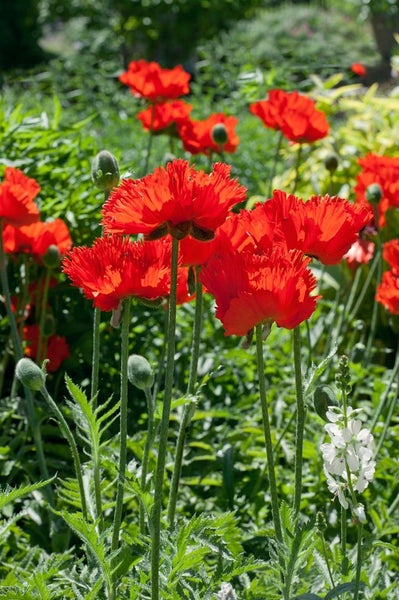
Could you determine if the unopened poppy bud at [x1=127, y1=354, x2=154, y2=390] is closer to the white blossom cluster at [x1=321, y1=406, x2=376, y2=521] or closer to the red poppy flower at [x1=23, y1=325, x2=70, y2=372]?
the white blossom cluster at [x1=321, y1=406, x2=376, y2=521]

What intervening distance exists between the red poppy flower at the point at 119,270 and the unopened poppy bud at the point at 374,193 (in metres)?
0.80

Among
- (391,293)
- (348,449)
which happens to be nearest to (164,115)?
(391,293)

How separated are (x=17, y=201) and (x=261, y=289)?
0.82 m

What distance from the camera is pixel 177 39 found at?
10531 mm

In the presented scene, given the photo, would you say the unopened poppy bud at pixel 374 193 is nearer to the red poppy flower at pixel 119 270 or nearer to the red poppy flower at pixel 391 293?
the red poppy flower at pixel 391 293


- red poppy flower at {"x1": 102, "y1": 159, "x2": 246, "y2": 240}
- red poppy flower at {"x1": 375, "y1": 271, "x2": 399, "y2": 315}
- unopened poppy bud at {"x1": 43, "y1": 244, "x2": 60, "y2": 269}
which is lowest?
red poppy flower at {"x1": 375, "y1": 271, "x2": 399, "y2": 315}

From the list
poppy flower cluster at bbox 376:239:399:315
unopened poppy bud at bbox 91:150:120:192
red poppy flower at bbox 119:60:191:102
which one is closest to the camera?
unopened poppy bud at bbox 91:150:120:192

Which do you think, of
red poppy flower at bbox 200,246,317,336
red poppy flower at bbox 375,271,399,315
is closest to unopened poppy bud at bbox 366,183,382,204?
red poppy flower at bbox 375,271,399,315

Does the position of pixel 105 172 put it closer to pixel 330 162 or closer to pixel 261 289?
pixel 261 289

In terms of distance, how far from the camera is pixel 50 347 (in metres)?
2.19

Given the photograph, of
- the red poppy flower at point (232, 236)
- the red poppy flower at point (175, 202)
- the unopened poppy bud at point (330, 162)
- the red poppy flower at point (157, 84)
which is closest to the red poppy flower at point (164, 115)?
the red poppy flower at point (157, 84)

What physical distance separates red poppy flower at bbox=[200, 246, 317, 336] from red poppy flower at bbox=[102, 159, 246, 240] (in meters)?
0.05

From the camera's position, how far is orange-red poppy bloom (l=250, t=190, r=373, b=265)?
1161mm

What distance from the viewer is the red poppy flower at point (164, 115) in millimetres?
2453
